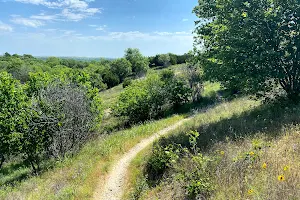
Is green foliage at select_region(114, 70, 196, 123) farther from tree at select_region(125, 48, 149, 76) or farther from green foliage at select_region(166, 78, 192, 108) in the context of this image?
tree at select_region(125, 48, 149, 76)

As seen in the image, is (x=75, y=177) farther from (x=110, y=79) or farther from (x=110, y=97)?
(x=110, y=79)

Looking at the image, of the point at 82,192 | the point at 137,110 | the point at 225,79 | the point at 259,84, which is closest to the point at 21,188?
the point at 82,192

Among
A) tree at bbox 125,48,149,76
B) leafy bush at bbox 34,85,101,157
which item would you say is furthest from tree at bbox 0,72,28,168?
tree at bbox 125,48,149,76

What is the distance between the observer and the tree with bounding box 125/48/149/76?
6994cm

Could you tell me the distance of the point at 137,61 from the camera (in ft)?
234

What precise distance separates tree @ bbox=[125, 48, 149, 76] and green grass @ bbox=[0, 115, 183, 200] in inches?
2232

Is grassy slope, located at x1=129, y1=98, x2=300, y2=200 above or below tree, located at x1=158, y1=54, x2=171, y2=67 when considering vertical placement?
below

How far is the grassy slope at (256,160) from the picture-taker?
430 cm

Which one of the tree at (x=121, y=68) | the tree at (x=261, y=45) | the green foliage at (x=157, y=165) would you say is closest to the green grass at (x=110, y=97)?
the tree at (x=121, y=68)

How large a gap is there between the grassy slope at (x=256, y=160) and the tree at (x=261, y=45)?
51.7 inches

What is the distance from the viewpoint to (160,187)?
7148 mm

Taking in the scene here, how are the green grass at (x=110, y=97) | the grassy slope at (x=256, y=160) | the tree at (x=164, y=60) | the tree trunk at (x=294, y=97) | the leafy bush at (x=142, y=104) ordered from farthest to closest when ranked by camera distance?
the tree at (x=164, y=60)
the green grass at (x=110, y=97)
the leafy bush at (x=142, y=104)
the tree trunk at (x=294, y=97)
the grassy slope at (x=256, y=160)

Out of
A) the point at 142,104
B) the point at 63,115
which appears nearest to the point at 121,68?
the point at 142,104

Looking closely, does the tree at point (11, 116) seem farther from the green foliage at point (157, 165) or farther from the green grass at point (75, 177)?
the green foliage at point (157, 165)
